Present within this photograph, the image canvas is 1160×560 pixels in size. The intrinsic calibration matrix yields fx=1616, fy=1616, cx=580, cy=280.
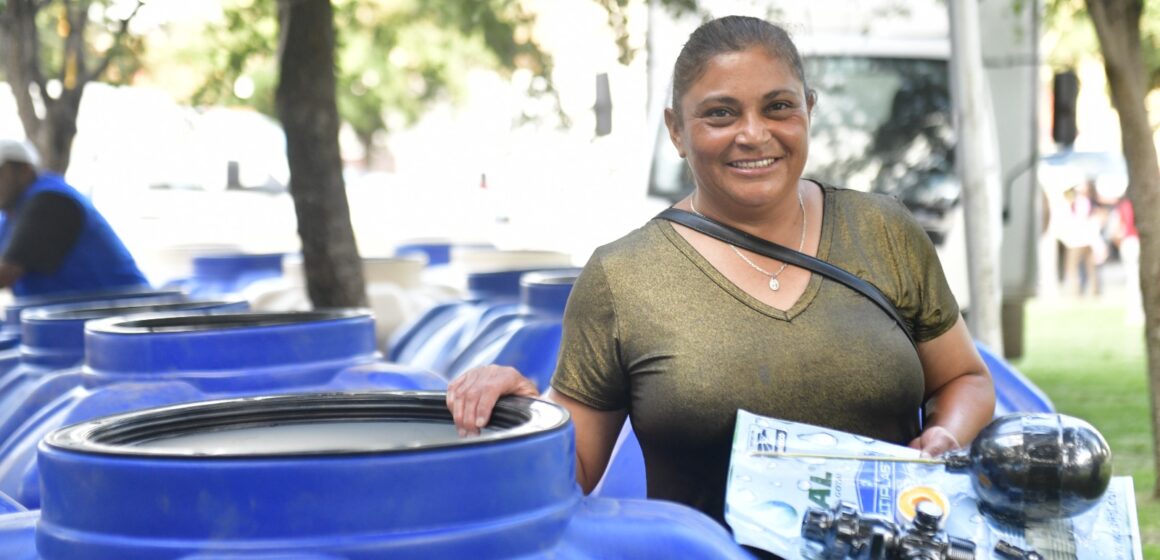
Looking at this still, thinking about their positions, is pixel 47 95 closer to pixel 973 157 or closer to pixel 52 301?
pixel 52 301

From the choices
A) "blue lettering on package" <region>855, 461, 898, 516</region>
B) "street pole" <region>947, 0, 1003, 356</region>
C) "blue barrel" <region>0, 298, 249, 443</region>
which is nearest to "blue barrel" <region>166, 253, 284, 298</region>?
"street pole" <region>947, 0, 1003, 356</region>

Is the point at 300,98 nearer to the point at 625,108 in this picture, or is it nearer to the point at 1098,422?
the point at 625,108

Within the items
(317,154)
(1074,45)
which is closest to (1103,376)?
(317,154)

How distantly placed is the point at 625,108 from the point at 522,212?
1334cm

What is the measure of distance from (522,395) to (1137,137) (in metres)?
4.69

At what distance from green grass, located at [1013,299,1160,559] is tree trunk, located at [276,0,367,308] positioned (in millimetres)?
3431

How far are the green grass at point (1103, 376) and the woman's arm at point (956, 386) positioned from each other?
285 centimetres

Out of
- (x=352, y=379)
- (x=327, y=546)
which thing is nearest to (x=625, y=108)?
(x=352, y=379)

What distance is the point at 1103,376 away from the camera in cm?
1223

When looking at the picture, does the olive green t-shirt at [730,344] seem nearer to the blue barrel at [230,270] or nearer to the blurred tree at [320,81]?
the blurred tree at [320,81]

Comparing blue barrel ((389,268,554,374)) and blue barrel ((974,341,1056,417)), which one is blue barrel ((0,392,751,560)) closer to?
blue barrel ((974,341,1056,417))

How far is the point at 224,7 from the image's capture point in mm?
8781

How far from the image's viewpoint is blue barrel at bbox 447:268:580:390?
540 cm

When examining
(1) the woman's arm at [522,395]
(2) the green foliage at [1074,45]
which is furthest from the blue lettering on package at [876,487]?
(2) the green foliage at [1074,45]
